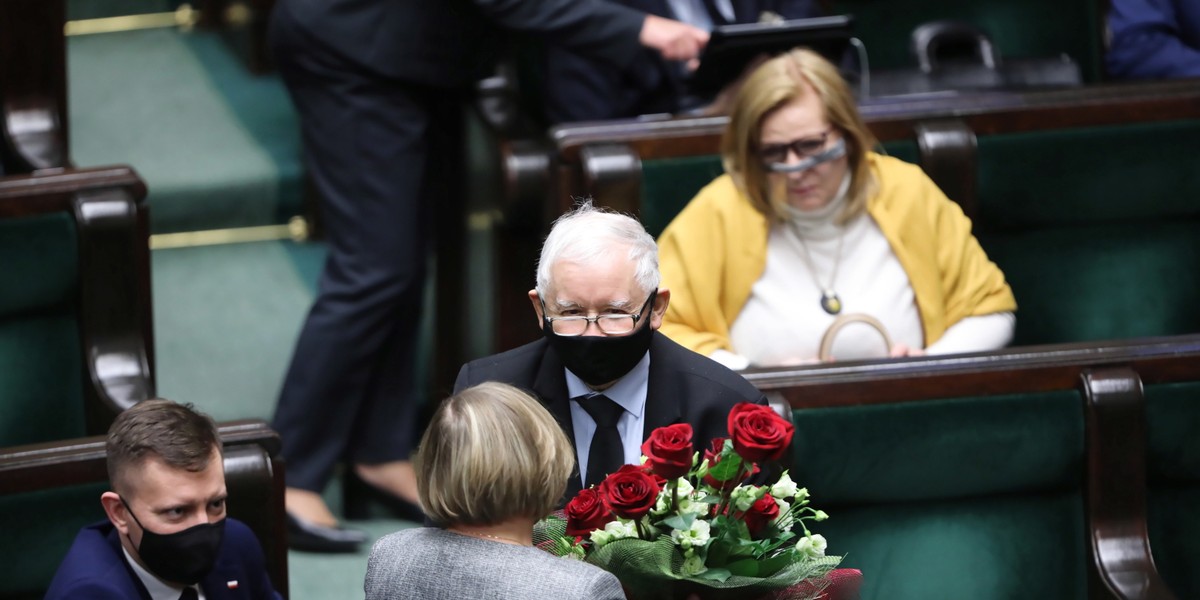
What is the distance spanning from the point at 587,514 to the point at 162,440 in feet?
1.81

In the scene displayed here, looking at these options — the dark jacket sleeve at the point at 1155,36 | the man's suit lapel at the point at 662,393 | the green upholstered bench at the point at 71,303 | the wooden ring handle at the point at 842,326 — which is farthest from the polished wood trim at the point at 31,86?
the dark jacket sleeve at the point at 1155,36

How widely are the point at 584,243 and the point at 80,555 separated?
2.10ft

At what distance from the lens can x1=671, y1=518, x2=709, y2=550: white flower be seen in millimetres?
1590

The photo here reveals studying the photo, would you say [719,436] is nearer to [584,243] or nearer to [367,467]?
[584,243]

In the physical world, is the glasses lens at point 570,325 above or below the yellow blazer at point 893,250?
above

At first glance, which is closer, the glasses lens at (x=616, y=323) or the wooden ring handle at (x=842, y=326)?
the glasses lens at (x=616, y=323)

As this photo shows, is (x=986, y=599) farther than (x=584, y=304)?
Yes

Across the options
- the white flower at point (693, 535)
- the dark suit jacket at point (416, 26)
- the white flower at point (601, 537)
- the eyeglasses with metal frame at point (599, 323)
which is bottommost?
the white flower at point (601, 537)

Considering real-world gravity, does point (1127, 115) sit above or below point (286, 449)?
above

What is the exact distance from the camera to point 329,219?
328 cm

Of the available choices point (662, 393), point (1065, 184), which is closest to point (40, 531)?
point (662, 393)

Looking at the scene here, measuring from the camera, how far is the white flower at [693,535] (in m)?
1.59

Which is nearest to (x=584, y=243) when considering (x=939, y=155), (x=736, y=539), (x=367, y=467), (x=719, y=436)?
(x=719, y=436)

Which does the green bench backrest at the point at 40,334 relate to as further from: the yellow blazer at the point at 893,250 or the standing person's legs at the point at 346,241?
the yellow blazer at the point at 893,250
